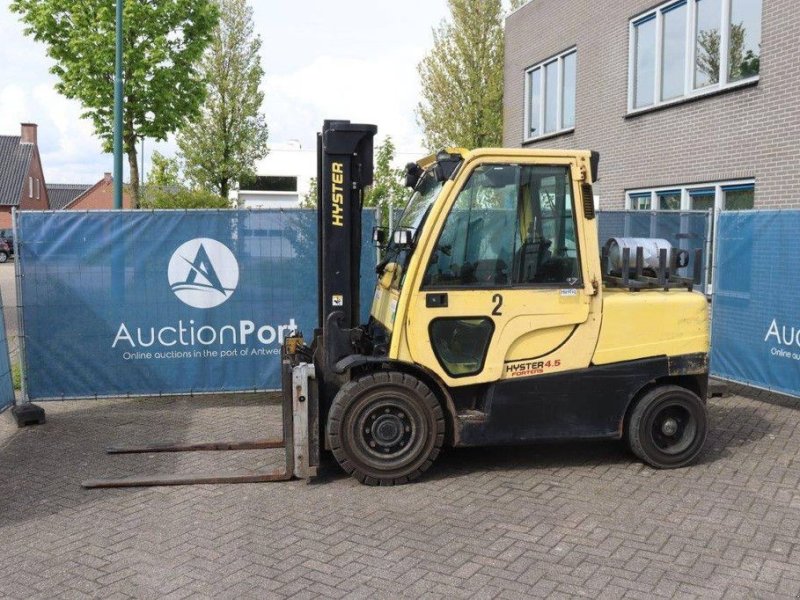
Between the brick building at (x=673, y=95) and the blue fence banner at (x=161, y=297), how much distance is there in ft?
20.9

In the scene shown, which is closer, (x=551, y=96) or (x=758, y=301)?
(x=758, y=301)

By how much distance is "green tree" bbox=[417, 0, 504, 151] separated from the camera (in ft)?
79.9

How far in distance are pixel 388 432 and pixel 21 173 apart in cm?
6106

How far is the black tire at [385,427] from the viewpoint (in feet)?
17.9

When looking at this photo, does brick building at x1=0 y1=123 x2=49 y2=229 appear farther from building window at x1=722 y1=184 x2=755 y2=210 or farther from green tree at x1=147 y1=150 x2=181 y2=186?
building window at x1=722 y1=184 x2=755 y2=210

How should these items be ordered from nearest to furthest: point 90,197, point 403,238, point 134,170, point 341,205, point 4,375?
point 403,238
point 341,205
point 4,375
point 134,170
point 90,197

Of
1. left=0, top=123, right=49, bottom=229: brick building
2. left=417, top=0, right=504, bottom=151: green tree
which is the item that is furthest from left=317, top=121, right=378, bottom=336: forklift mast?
left=0, top=123, right=49, bottom=229: brick building

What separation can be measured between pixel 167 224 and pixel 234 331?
1303 millimetres

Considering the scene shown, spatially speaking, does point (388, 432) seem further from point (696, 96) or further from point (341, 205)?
point (696, 96)

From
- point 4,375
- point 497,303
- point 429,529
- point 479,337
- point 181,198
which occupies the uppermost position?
point 181,198

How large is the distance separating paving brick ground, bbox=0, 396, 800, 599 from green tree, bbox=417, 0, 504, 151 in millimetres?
19143

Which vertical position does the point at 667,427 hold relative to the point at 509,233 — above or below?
below

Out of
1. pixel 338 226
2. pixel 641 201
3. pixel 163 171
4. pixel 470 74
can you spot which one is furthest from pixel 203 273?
pixel 163 171

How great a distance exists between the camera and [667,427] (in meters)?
5.90
